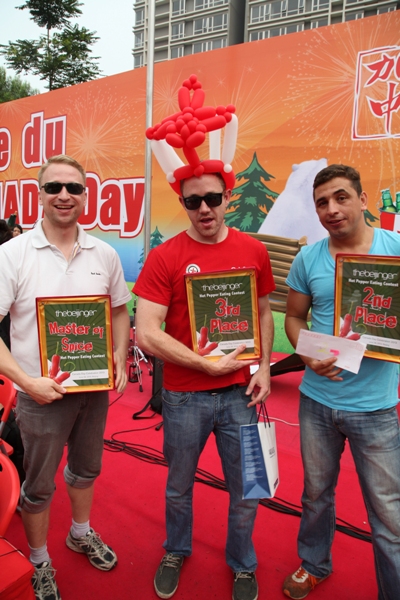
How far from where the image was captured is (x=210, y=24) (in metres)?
45.3

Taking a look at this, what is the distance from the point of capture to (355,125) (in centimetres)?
520

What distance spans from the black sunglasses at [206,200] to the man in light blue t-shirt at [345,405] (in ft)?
1.35

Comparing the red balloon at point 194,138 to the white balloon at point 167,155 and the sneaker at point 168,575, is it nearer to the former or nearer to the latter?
the white balloon at point 167,155

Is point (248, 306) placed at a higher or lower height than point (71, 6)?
lower

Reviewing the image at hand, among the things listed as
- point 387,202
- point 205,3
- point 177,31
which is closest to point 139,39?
point 177,31

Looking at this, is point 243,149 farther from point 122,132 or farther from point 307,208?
point 122,132

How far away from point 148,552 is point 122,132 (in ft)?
22.9

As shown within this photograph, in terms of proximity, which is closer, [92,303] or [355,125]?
[92,303]

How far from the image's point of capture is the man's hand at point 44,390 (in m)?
1.68

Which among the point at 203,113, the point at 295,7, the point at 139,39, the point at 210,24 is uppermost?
the point at 139,39

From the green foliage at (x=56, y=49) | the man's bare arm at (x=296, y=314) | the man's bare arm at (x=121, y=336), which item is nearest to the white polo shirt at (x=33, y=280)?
Result: the man's bare arm at (x=121, y=336)

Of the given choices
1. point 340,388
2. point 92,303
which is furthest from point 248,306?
point 92,303

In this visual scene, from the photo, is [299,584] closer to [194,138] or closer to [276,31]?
[194,138]

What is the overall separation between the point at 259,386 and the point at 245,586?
952 millimetres
